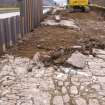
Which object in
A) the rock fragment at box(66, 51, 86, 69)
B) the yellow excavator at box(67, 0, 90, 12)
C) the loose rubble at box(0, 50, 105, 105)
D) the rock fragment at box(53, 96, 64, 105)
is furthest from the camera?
the yellow excavator at box(67, 0, 90, 12)

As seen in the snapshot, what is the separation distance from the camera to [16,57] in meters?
7.83

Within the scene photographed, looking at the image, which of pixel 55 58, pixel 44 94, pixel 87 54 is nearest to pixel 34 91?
pixel 44 94

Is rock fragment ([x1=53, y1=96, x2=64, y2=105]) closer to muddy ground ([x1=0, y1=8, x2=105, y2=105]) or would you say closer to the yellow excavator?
muddy ground ([x1=0, y1=8, x2=105, y2=105])

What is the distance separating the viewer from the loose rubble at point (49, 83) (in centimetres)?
533

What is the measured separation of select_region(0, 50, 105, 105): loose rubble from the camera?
533 centimetres

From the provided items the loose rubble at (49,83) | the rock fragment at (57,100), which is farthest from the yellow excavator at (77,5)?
the rock fragment at (57,100)

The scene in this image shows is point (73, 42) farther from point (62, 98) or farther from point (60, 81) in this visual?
point (62, 98)

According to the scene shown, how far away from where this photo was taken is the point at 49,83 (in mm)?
6062

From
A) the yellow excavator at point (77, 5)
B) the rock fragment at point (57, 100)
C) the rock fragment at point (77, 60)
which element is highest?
the rock fragment at point (77, 60)

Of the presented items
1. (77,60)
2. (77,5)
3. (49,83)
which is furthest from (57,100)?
(77,5)

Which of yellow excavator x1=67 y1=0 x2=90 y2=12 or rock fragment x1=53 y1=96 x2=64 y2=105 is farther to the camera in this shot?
yellow excavator x1=67 y1=0 x2=90 y2=12

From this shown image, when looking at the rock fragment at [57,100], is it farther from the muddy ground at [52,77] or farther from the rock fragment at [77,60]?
the rock fragment at [77,60]

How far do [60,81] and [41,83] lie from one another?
41 cm

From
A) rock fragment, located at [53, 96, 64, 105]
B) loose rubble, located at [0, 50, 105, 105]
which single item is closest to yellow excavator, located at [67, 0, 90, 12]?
loose rubble, located at [0, 50, 105, 105]
